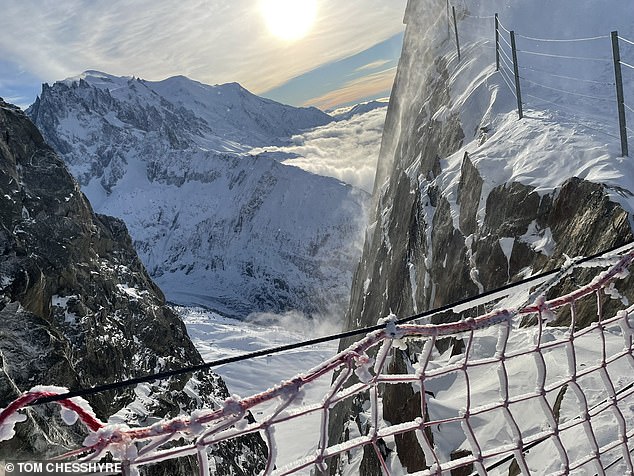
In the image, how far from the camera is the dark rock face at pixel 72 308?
13664mm

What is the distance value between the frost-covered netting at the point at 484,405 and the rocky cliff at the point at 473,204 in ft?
3.39

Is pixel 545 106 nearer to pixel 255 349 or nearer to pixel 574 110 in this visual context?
pixel 574 110

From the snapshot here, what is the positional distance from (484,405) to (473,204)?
784 centimetres

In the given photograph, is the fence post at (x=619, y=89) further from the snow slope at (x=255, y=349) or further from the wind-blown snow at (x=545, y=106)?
the snow slope at (x=255, y=349)

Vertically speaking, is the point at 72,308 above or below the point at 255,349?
above

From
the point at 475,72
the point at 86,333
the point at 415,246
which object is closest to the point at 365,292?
the point at 415,246

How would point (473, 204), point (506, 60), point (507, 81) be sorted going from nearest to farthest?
point (473, 204), point (507, 81), point (506, 60)

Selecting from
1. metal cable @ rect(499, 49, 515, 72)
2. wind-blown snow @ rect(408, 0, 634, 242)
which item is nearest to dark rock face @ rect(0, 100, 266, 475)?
wind-blown snow @ rect(408, 0, 634, 242)

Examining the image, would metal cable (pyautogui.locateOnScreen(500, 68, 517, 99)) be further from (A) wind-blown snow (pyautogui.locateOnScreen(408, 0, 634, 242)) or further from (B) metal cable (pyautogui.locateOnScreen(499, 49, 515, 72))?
(B) metal cable (pyautogui.locateOnScreen(499, 49, 515, 72))

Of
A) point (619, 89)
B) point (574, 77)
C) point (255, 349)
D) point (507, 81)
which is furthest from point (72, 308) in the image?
point (255, 349)

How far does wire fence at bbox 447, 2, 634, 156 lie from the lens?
11203 millimetres

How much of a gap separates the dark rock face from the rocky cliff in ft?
28.5

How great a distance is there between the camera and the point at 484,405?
478 cm

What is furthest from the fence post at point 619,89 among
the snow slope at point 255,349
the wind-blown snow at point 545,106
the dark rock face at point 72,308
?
the snow slope at point 255,349
